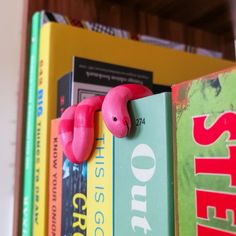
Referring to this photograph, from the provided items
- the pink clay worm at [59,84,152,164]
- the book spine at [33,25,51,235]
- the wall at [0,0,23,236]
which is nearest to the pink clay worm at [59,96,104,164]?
the pink clay worm at [59,84,152,164]

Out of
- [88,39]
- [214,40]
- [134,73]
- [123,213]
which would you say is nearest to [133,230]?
[123,213]

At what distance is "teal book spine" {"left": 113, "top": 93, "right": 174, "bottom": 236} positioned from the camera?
0.39 metres

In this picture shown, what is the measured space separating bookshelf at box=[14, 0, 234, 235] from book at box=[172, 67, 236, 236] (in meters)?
0.45

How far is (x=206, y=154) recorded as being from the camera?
349 mm

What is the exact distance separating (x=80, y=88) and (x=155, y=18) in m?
0.44

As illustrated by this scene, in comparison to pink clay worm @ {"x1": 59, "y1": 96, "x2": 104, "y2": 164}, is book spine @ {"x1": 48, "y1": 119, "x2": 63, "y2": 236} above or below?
below

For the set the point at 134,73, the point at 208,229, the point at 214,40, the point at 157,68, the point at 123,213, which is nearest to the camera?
the point at 208,229

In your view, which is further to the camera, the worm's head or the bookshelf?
the bookshelf

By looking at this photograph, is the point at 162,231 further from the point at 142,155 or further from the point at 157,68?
the point at 157,68

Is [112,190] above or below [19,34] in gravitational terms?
below

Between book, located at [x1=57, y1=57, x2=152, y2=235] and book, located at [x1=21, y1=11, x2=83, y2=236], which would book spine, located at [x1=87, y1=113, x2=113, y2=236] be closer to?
book, located at [x1=57, y1=57, x2=152, y2=235]

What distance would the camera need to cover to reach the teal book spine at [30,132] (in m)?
0.69

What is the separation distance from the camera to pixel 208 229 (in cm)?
34

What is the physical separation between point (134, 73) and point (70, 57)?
5.2 inches
